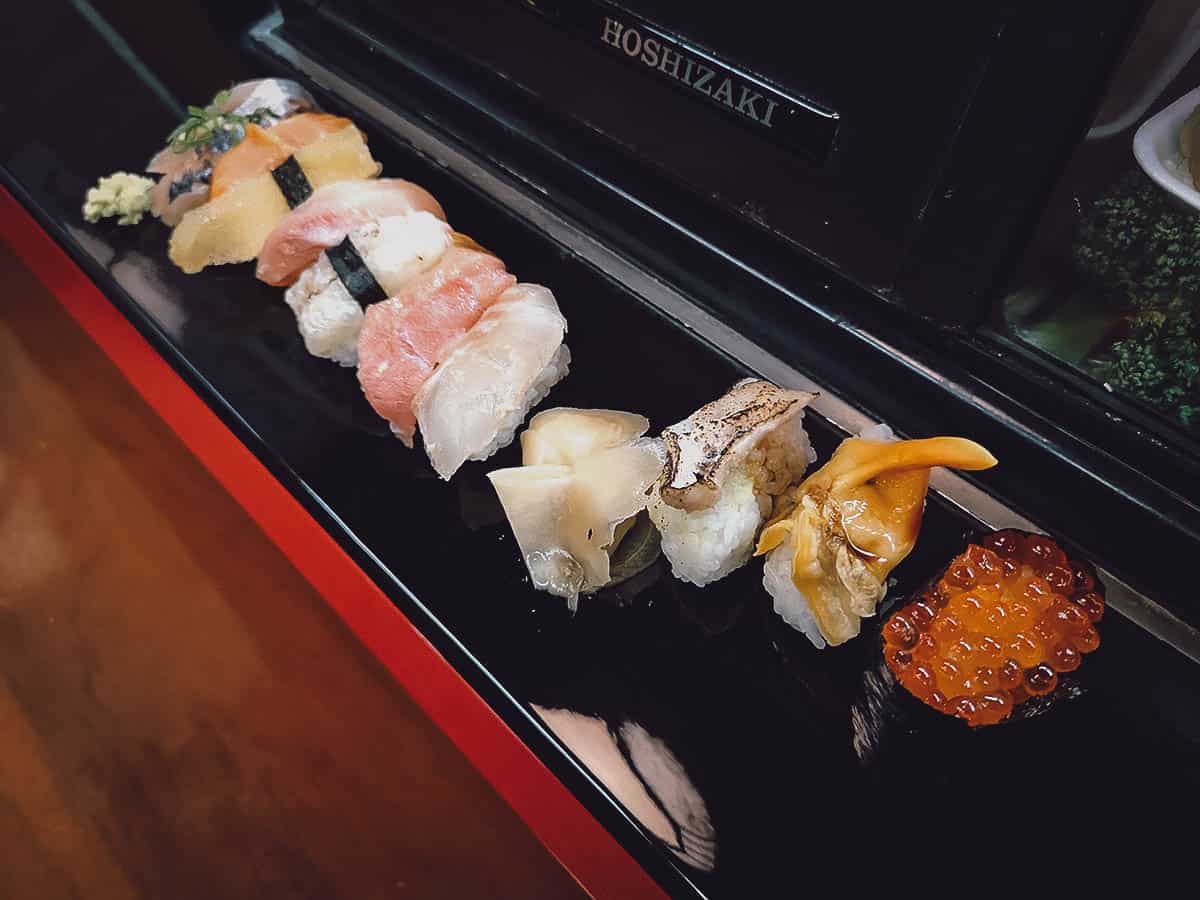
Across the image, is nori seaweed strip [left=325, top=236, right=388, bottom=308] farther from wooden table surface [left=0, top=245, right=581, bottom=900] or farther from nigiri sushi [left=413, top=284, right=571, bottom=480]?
wooden table surface [left=0, top=245, right=581, bottom=900]

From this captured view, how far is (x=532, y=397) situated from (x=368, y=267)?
17.3 inches

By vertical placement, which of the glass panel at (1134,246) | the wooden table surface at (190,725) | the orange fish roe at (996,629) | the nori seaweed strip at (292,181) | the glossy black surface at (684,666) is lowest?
the wooden table surface at (190,725)

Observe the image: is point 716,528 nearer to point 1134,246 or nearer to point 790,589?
point 790,589

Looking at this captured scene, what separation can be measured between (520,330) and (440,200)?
680mm

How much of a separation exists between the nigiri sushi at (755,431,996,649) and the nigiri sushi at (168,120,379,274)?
1342 millimetres

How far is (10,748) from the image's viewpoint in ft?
6.36

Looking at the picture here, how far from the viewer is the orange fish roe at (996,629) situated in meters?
1.17

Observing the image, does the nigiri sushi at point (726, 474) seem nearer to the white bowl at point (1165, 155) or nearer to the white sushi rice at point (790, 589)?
the white sushi rice at point (790, 589)

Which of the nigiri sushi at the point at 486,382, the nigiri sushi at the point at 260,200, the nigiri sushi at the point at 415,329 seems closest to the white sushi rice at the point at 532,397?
the nigiri sushi at the point at 486,382

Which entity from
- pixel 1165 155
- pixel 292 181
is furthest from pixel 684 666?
pixel 292 181

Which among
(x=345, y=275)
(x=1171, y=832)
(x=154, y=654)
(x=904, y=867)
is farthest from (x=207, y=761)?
(x=1171, y=832)

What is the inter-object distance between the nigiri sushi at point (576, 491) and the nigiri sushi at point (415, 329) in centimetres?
26

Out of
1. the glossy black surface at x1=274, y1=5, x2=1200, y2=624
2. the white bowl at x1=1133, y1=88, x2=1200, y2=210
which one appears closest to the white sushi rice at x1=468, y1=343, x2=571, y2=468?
the glossy black surface at x1=274, y1=5, x2=1200, y2=624

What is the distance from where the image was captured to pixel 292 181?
6.55 feet
